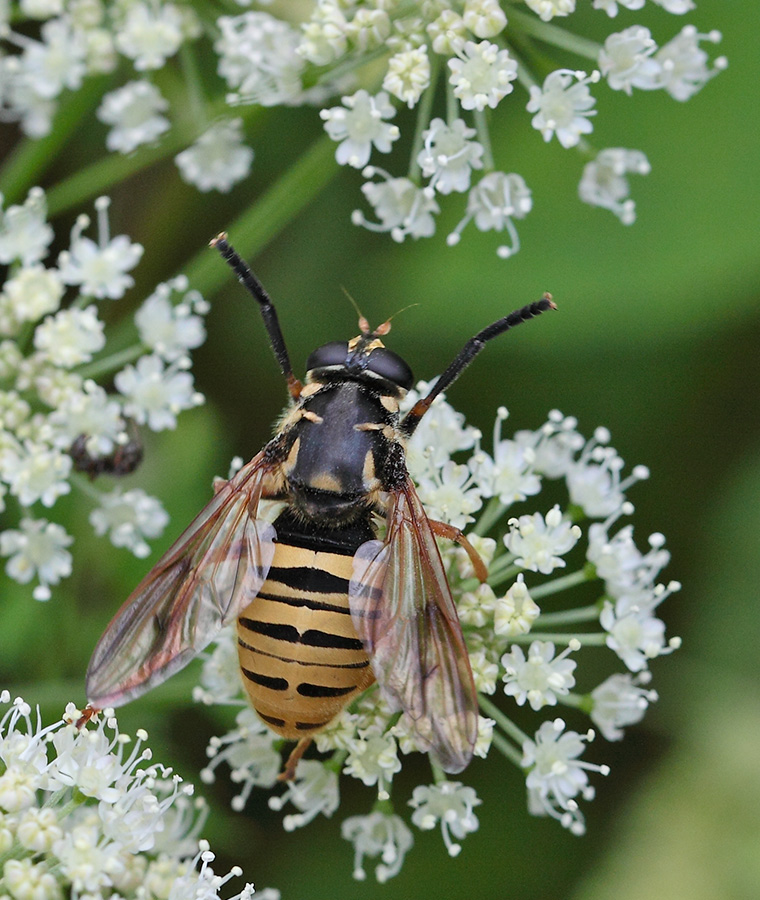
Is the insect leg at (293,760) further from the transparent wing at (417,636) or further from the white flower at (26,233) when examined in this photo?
the white flower at (26,233)

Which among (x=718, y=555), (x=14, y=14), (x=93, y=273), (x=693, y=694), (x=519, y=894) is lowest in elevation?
(x=519, y=894)

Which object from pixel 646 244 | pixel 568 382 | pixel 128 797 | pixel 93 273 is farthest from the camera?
pixel 568 382

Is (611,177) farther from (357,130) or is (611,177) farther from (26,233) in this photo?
(26,233)

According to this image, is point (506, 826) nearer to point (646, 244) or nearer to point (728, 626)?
point (728, 626)

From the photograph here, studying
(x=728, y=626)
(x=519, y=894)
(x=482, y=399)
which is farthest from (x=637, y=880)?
(x=482, y=399)

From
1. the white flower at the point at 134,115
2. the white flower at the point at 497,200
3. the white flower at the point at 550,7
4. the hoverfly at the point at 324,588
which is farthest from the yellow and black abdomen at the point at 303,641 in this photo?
the white flower at the point at 134,115

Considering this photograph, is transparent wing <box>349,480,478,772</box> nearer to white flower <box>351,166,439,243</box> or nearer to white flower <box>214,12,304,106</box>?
white flower <box>351,166,439,243</box>
